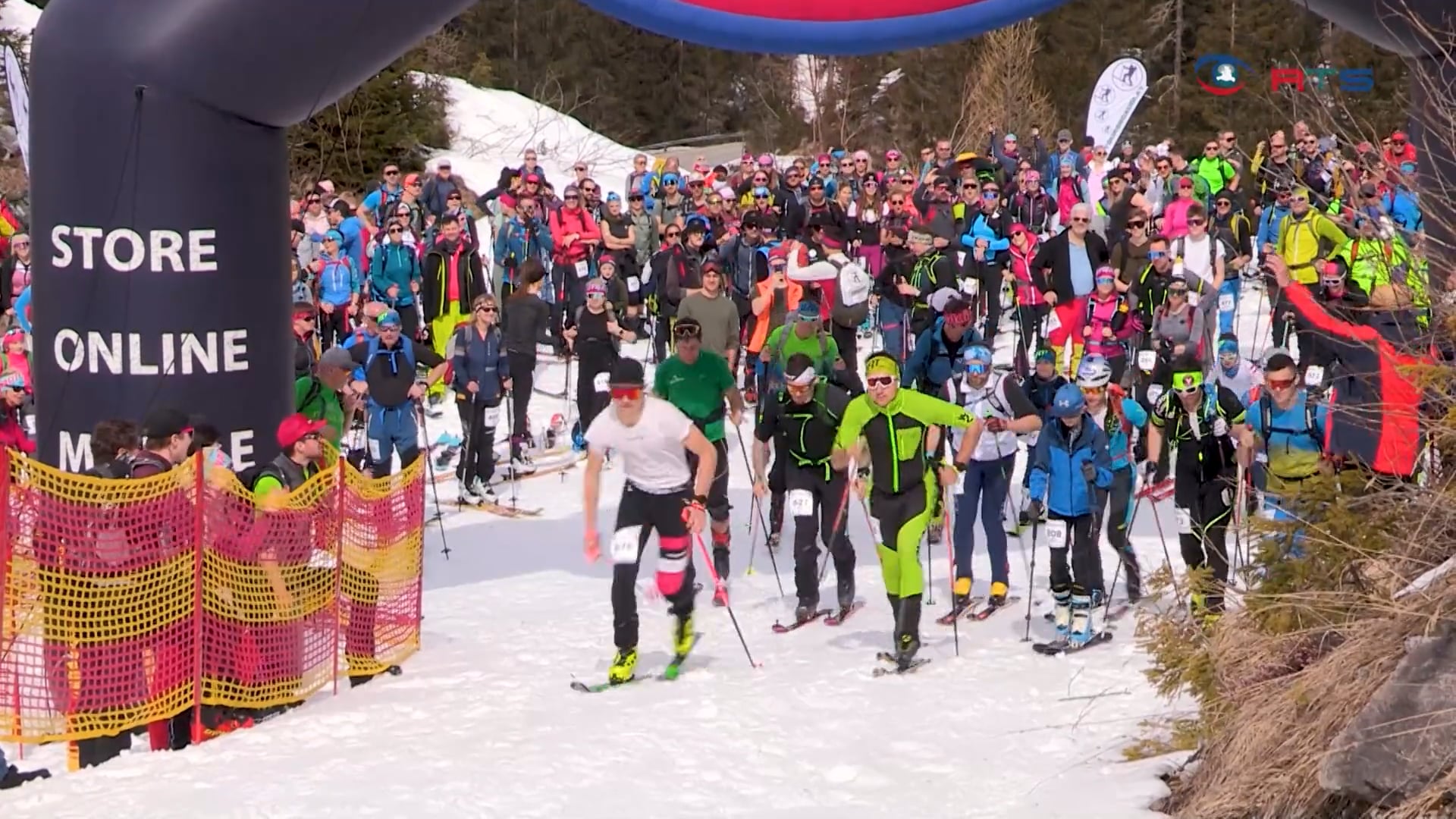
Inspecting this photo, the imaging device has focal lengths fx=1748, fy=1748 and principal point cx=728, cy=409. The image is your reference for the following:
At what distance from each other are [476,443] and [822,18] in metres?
5.63

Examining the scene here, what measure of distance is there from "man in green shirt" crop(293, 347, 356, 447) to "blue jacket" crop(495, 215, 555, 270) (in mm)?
8023

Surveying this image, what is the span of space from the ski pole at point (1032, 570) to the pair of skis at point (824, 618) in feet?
3.68

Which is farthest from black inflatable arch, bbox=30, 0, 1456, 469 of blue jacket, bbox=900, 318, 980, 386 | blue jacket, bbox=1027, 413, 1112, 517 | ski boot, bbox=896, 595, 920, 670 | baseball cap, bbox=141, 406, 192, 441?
ski boot, bbox=896, 595, 920, 670

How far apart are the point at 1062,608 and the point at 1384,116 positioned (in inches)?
1099

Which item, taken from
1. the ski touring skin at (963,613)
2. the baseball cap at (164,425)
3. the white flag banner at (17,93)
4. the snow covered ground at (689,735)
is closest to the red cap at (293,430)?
the baseball cap at (164,425)

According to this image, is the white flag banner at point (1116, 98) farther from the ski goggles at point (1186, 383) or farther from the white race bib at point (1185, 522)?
the white race bib at point (1185, 522)

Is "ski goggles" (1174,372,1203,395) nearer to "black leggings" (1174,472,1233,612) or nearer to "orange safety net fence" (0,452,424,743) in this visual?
"black leggings" (1174,472,1233,612)

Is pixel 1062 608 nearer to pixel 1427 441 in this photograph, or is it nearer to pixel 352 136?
pixel 1427 441

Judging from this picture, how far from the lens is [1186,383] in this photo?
1021 centimetres

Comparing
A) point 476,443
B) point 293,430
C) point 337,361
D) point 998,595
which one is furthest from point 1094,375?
point 476,443

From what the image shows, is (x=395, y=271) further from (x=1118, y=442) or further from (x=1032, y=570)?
(x=1118, y=442)

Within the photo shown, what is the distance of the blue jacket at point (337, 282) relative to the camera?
1866 centimetres

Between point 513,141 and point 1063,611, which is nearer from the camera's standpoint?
point 1063,611

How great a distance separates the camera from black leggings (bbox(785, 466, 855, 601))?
420 inches
